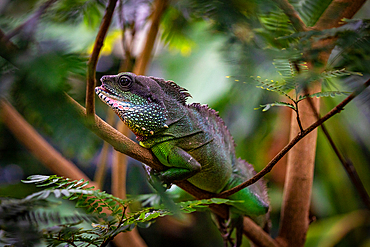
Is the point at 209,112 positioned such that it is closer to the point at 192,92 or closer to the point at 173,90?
the point at 173,90

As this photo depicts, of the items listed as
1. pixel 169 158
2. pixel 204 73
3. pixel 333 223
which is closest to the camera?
pixel 169 158

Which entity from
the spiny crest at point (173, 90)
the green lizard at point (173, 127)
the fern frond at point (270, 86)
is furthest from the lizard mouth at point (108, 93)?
the fern frond at point (270, 86)

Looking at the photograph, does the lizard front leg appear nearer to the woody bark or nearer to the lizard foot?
the lizard foot

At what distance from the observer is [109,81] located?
1.54m

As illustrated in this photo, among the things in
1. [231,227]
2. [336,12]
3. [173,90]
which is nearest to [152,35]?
A: [173,90]

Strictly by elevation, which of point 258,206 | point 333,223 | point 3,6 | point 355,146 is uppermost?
point 3,6

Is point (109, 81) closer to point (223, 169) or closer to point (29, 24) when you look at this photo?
Result: point (223, 169)

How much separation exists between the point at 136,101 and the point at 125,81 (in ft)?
0.40

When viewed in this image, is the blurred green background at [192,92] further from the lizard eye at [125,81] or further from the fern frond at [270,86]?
the lizard eye at [125,81]

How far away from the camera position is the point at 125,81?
1543 mm

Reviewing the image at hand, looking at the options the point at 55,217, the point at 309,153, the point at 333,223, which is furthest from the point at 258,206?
the point at 333,223

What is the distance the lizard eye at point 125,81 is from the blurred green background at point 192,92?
28cm

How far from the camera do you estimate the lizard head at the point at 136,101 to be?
151cm

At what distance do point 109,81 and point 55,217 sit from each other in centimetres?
96
